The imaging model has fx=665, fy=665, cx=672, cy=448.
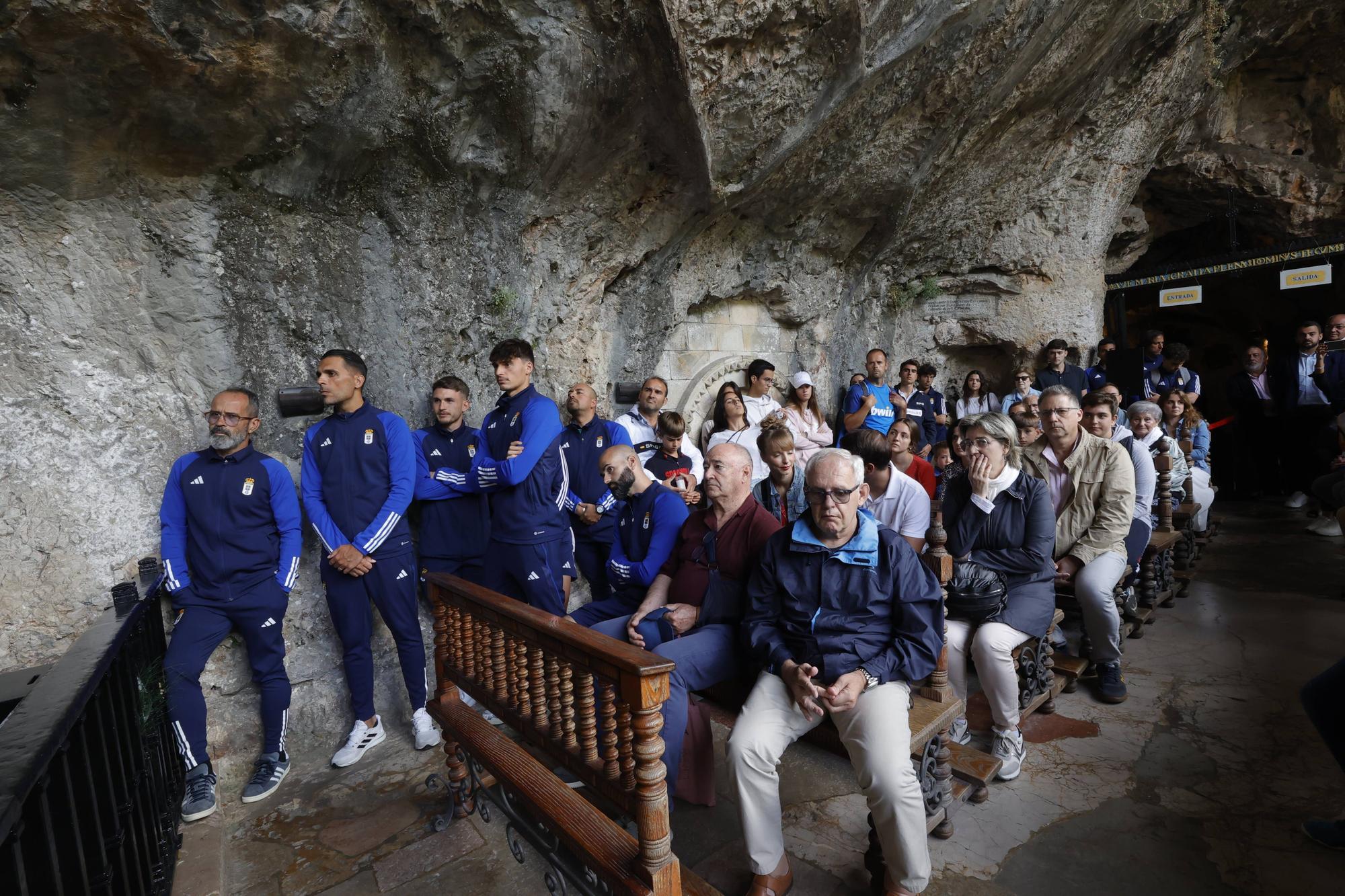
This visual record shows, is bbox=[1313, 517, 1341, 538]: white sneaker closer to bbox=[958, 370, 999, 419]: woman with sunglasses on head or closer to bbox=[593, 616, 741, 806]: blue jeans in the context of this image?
bbox=[958, 370, 999, 419]: woman with sunglasses on head

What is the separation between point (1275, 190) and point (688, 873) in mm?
12687

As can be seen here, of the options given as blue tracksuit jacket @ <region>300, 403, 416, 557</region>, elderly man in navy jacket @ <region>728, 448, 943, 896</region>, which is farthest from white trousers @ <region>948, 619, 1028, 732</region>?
blue tracksuit jacket @ <region>300, 403, 416, 557</region>

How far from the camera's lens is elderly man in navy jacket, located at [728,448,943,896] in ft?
7.23

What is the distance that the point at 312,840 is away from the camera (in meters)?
2.95

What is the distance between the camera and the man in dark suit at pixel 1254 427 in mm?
8758

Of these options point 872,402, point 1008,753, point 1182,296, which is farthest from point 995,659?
point 1182,296

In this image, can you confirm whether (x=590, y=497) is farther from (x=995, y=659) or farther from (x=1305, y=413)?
(x=1305, y=413)

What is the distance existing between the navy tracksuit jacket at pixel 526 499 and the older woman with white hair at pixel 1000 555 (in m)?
2.11

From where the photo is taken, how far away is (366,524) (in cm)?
367

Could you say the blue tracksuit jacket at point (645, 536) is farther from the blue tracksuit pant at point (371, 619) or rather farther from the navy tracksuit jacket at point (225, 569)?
the navy tracksuit jacket at point (225, 569)

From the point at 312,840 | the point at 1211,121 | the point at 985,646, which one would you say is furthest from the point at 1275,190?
the point at 312,840

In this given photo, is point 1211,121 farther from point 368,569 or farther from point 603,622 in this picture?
point 368,569

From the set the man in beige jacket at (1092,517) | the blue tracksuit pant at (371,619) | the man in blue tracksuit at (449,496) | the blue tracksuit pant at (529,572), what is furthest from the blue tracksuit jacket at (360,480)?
the man in beige jacket at (1092,517)

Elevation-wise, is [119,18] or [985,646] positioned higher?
[119,18]
